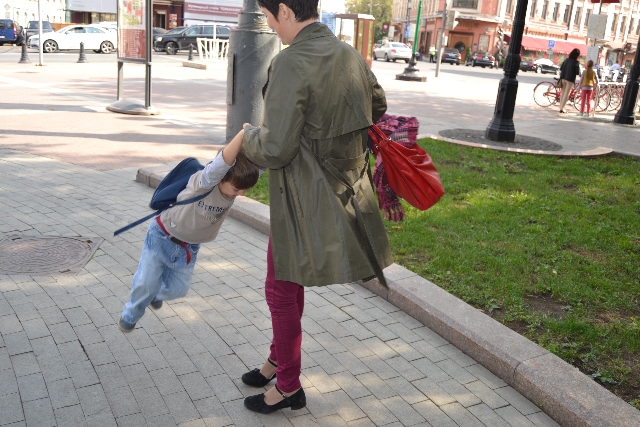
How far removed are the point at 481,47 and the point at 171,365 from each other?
69535mm

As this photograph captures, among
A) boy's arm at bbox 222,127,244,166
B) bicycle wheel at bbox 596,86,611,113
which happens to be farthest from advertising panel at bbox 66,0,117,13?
boy's arm at bbox 222,127,244,166

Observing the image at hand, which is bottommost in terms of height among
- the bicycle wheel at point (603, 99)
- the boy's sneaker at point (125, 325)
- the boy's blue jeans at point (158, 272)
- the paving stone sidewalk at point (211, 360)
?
the paving stone sidewalk at point (211, 360)

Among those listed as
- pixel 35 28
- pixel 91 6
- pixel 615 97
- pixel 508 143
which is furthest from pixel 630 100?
pixel 91 6

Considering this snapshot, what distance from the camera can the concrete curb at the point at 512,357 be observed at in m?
3.02

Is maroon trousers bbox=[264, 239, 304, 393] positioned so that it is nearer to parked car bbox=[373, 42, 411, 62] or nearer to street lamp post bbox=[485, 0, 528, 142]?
street lamp post bbox=[485, 0, 528, 142]

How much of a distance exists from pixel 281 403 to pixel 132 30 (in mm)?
10516

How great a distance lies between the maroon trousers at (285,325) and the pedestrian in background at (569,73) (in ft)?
53.2

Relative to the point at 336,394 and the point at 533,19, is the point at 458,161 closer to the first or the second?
the point at 336,394

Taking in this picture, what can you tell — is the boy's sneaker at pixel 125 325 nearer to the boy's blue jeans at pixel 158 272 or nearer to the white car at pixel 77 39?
the boy's blue jeans at pixel 158 272

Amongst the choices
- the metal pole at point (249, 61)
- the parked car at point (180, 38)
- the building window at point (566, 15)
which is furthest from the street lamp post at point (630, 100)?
the building window at point (566, 15)

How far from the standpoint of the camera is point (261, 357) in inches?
140

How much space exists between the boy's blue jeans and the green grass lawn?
6.90 ft

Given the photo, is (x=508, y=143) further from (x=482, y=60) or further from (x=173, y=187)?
(x=482, y=60)

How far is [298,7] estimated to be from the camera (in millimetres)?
2463
